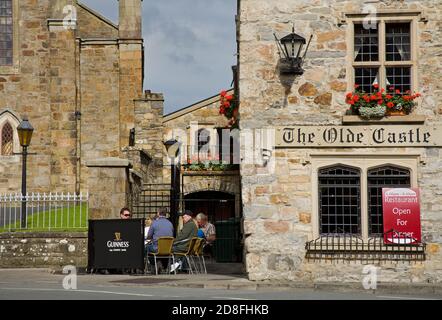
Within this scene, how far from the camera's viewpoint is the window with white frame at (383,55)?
61.1ft

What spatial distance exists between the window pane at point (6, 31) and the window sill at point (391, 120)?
22887mm

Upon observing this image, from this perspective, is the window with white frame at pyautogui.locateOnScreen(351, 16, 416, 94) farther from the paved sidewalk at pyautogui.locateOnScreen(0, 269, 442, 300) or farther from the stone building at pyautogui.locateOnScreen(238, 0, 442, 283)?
the paved sidewalk at pyautogui.locateOnScreen(0, 269, 442, 300)

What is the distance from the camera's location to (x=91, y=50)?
3888cm

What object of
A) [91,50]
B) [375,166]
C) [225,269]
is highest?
[91,50]

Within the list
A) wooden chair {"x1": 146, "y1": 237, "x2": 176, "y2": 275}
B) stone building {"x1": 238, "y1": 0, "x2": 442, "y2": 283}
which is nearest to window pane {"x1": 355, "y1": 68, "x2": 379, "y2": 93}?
stone building {"x1": 238, "y1": 0, "x2": 442, "y2": 283}

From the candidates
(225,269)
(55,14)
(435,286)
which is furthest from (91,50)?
(435,286)

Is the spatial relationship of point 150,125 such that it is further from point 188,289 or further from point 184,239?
point 188,289

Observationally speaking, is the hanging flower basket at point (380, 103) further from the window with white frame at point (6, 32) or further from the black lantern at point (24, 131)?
the window with white frame at point (6, 32)

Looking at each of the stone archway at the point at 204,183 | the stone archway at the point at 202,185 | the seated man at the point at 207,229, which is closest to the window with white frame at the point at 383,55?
the seated man at the point at 207,229

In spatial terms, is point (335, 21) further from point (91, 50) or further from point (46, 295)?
point (91, 50)

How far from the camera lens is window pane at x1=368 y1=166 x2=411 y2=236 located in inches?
723

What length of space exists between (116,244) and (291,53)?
5.24 metres

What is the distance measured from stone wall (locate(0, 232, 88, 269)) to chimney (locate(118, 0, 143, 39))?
17013 millimetres

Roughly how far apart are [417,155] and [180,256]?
17.4 ft
